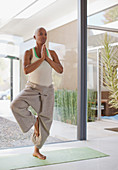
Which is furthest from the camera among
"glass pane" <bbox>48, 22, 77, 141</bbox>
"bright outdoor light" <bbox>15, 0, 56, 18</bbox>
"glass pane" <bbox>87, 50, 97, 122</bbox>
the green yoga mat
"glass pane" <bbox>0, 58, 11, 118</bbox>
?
"glass pane" <bbox>87, 50, 97, 122</bbox>

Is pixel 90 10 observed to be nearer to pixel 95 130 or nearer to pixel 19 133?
pixel 95 130

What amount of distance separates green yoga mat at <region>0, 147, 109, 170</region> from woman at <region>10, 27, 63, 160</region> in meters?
0.13

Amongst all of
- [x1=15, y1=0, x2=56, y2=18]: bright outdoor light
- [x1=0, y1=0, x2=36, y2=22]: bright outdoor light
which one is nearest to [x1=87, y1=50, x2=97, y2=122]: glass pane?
[x1=15, y1=0, x2=56, y2=18]: bright outdoor light

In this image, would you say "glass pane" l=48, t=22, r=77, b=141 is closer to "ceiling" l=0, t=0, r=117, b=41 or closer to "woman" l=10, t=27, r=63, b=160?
"ceiling" l=0, t=0, r=117, b=41

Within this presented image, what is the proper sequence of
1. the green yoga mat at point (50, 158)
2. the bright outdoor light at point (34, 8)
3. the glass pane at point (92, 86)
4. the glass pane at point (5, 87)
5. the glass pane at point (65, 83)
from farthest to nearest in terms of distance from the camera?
1. the glass pane at point (92, 86)
2. the glass pane at point (65, 83)
3. the bright outdoor light at point (34, 8)
4. the glass pane at point (5, 87)
5. the green yoga mat at point (50, 158)

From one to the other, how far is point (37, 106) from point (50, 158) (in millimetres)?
656

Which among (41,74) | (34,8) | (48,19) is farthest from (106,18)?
(41,74)

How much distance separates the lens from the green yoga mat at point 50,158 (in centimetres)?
255

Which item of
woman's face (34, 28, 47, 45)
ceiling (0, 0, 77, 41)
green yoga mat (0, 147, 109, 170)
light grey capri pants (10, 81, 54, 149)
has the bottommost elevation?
green yoga mat (0, 147, 109, 170)

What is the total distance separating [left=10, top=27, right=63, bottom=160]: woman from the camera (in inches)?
101

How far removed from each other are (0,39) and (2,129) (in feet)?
3.94

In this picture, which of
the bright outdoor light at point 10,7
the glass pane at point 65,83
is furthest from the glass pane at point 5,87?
the glass pane at point 65,83

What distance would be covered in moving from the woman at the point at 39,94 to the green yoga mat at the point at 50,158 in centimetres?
13

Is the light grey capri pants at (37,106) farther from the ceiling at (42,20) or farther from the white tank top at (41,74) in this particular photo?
the ceiling at (42,20)
